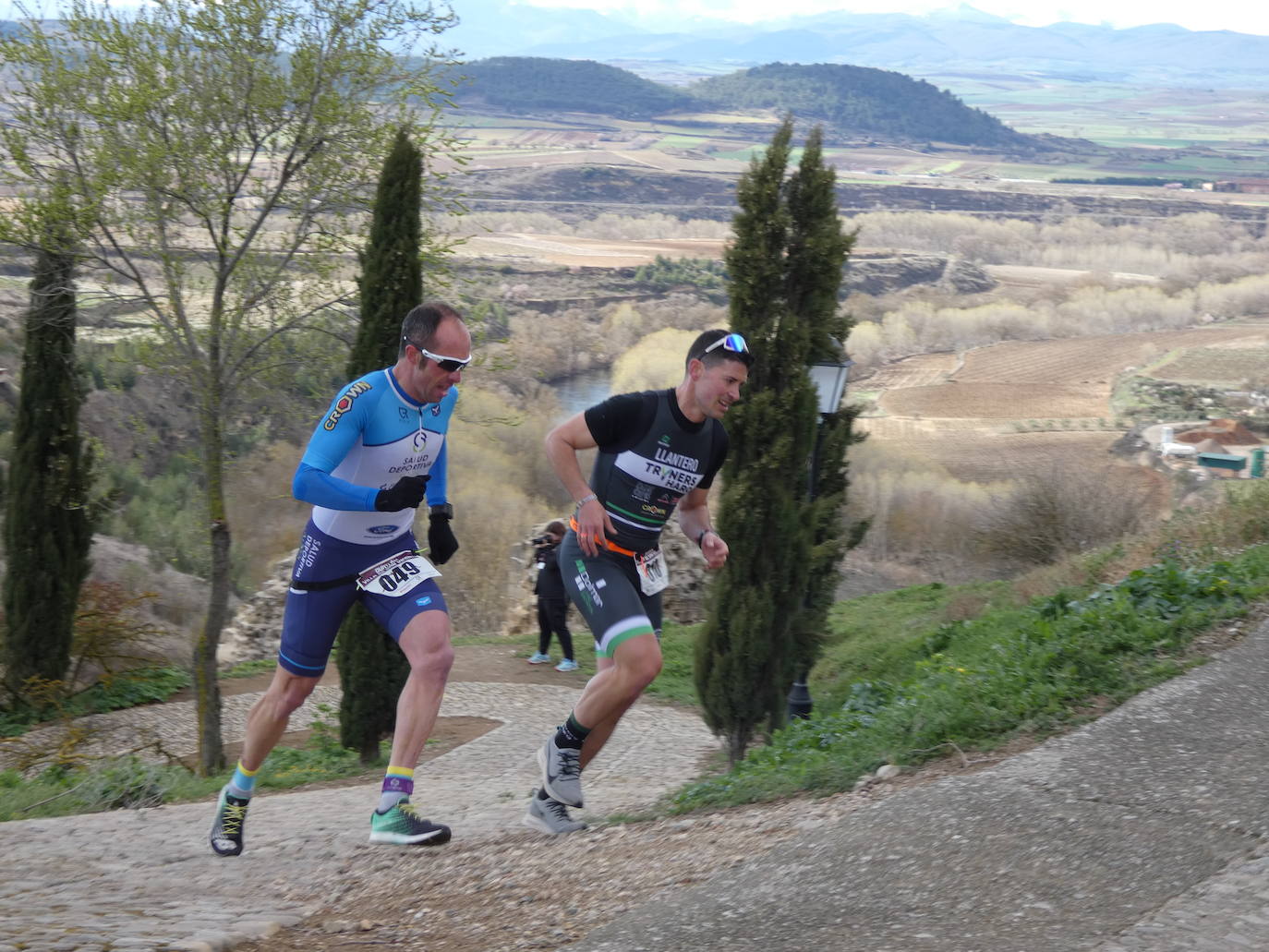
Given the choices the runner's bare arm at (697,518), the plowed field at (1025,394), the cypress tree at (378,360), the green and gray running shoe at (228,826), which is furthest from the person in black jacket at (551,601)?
the plowed field at (1025,394)

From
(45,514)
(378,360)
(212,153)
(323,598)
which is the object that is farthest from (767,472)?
(45,514)

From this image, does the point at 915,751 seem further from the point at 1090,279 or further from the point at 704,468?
the point at 1090,279

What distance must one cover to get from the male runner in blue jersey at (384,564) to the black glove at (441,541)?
0.7 inches

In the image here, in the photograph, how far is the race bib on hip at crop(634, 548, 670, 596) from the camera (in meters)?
5.60

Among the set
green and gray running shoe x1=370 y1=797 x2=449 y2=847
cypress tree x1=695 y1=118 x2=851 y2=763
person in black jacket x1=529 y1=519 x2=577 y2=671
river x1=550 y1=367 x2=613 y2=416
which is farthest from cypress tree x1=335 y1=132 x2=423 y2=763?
river x1=550 y1=367 x2=613 y2=416

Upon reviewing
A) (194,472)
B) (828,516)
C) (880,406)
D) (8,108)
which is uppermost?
(8,108)

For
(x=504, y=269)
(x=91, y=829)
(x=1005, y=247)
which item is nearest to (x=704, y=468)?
(x=91, y=829)

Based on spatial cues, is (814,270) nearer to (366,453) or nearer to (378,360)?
(378,360)

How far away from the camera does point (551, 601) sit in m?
15.8

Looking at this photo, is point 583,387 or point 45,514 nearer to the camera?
point 45,514

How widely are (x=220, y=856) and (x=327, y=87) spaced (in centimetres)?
1004

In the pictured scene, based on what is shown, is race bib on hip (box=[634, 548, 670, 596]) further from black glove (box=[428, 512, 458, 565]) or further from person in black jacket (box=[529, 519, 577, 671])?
person in black jacket (box=[529, 519, 577, 671])

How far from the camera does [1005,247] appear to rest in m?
144

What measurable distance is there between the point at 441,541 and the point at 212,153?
29.4 ft
